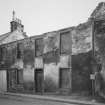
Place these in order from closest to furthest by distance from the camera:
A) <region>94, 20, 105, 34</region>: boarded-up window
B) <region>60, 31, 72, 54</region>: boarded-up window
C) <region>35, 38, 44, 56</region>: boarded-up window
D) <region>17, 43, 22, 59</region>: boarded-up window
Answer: <region>94, 20, 105, 34</region>: boarded-up window, <region>60, 31, 72, 54</region>: boarded-up window, <region>35, 38, 44, 56</region>: boarded-up window, <region>17, 43, 22, 59</region>: boarded-up window

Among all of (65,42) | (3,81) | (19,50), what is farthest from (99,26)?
(3,81)

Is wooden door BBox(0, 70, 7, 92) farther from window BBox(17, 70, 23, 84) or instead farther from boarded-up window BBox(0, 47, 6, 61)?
window BBox(17, 70, 23, 84)

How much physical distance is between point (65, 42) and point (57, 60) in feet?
5.63

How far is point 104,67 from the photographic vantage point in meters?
9.43

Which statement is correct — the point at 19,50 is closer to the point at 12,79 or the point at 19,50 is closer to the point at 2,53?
the point at 2,53

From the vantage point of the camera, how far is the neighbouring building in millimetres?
10484

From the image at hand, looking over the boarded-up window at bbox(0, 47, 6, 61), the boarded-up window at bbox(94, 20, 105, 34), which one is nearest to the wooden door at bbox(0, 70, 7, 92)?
the boarded-up window at bbox(0, 47, 6, 61)

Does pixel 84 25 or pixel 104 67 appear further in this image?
pixel 84 25

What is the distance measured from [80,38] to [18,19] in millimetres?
14527

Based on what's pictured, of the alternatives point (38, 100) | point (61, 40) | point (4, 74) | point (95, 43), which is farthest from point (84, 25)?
point (4, 74)

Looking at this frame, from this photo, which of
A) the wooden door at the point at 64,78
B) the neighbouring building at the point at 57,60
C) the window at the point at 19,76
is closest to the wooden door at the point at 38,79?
the neighbouring building at the point at 57,60

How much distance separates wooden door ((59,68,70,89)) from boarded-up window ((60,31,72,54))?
5.39 ft

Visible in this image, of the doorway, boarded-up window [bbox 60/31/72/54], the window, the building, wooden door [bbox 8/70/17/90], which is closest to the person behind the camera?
boarded-up window [bbox 60/31/72/54]

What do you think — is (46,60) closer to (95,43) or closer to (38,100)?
(38,100)
